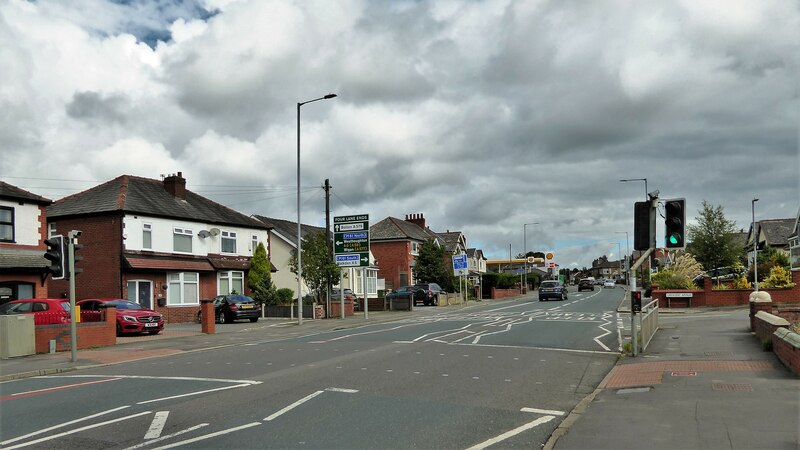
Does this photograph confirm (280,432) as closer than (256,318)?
Yes

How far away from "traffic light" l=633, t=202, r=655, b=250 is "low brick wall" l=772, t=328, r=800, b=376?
302cm

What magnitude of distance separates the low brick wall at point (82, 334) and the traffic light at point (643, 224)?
16.1 metres

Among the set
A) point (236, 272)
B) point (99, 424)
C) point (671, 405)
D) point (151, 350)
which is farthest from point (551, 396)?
point (236, 272)

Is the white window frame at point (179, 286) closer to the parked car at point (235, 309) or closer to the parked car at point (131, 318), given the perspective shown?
the parked car at point (235, 309)

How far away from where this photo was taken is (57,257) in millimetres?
16188

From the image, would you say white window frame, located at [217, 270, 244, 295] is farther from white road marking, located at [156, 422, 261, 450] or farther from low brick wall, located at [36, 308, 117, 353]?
white road marking, located at [156, 422, 261, 450]

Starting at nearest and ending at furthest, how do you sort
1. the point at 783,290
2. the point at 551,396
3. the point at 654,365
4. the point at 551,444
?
the point at 551,444 → the point at 551,396 → the point at 654,365 → the point at 783,290

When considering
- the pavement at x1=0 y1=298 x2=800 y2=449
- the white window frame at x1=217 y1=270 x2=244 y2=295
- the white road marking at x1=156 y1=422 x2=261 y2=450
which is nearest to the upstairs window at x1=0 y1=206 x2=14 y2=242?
the pavement at x1=0 y1=298 x2=800 y2=449

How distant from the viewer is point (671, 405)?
842 cm

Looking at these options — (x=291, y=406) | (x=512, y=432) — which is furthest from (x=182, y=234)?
(x=512, y=432)

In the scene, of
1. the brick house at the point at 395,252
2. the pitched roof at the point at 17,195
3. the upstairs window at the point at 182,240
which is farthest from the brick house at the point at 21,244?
the brick house at the point at 395,252

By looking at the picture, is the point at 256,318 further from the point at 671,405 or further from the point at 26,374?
the point at 671,405

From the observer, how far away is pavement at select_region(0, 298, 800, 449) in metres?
6.76

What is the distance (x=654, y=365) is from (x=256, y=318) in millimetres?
24516
